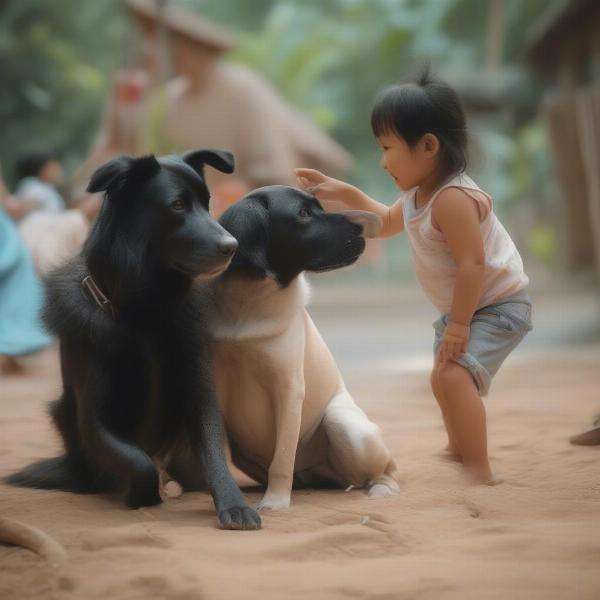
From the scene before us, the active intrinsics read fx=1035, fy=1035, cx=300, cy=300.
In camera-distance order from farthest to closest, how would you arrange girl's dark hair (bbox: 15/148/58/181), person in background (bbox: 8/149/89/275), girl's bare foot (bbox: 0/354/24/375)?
girl's dark hair (bbox: 15/148/58/181) < person in background (bbox: 8/149/89/275) < girl's bare foot (bbox: 0/354/24/375)

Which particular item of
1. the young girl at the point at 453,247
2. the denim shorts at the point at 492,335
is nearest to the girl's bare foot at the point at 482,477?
the young girl at the point at 453,247

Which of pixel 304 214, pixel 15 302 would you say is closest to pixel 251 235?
pixel 304 214

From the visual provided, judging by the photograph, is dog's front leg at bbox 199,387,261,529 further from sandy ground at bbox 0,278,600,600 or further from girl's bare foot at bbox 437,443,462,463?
girl's bare foot at bbox 437,443,462,463

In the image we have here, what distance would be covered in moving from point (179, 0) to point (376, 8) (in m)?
6.95

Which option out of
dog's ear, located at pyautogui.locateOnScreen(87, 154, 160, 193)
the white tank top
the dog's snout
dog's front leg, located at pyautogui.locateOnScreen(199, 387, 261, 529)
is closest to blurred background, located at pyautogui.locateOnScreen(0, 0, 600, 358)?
the white tank top

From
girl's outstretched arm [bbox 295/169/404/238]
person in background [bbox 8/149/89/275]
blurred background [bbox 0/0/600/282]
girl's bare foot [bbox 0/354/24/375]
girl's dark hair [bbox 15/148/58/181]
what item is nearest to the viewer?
girl's outstretched arm [bbox 295/169/404/238]

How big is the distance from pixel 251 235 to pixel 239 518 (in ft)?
2.97

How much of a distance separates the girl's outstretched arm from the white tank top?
0.14 m

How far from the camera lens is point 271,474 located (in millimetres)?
3383

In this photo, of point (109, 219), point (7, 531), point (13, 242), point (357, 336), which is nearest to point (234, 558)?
point (7, 531)

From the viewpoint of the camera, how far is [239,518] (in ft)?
10.0

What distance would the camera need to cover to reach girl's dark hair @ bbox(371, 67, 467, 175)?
11.9 feet

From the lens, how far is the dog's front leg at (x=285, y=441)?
132 inches

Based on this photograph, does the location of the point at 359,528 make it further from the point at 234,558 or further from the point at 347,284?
the point at 347,284
